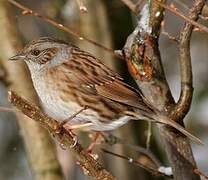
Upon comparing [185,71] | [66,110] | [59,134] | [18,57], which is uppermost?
[185,71]

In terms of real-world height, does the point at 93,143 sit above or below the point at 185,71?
below

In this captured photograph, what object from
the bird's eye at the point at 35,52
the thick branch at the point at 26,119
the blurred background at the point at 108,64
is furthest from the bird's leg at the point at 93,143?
the bird's eye at the point at 35,52

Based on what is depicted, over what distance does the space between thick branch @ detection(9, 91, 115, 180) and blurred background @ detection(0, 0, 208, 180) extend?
1500mm

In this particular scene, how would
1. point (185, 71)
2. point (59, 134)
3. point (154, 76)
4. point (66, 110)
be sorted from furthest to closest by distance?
point (66, 110) → point (154, 76) → point (185, 71) → point (59, 134)

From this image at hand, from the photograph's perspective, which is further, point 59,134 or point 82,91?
point 82,91

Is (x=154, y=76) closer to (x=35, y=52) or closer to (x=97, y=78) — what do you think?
(x=97, y=78)

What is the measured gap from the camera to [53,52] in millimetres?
4402

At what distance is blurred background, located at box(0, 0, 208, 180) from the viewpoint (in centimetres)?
532

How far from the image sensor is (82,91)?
164 inches

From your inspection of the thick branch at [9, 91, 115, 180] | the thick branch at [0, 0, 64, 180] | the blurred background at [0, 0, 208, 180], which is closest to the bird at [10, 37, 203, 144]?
the thick branch at [0, 0, 64, 180]

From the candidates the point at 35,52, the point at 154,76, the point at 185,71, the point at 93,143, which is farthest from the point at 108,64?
the point at 185,71

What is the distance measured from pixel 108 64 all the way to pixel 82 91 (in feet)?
4.14

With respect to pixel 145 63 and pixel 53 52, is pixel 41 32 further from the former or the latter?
pixel 145 63

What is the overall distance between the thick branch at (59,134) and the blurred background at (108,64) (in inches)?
59.1
